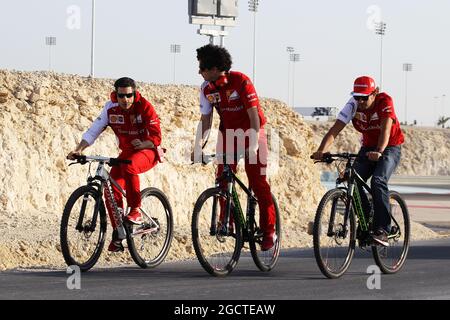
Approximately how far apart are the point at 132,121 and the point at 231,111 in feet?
3.62

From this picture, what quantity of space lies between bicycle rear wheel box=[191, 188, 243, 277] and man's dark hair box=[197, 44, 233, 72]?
3.94 feet

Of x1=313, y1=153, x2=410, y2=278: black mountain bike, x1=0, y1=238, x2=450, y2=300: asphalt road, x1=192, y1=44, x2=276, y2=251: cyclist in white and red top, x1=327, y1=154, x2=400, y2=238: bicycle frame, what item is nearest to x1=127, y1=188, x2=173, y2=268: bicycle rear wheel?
x1=0, y1=238, x2=450, y2=300: asphalt road

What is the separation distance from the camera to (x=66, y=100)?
23.0 m

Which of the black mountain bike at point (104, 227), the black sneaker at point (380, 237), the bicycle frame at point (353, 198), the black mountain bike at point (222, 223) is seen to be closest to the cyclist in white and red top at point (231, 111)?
the black mountain bike at point (222, 223)

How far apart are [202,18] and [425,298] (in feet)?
69.7

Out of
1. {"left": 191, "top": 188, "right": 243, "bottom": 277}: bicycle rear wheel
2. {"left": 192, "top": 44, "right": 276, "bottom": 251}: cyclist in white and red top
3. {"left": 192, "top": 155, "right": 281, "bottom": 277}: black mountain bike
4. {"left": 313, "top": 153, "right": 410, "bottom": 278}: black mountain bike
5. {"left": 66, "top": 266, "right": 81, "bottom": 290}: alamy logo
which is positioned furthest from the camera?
{"left": 192, "top": 44, "right": 276, "bottom": 251}: cyclist in white and red top

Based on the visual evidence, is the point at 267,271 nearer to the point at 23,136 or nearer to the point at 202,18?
the point at 23,136

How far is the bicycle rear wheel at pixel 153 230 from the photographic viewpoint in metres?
12.8

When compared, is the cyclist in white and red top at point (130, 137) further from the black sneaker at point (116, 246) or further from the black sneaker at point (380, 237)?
the black sneaker at point (380, 237)

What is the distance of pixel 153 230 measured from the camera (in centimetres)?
1293

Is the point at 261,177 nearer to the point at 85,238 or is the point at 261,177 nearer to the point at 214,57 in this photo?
the point at 214,57

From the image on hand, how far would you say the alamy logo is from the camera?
11087mm

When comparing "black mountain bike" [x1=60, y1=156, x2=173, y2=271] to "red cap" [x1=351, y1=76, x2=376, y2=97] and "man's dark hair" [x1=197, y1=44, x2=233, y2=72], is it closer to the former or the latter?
"man's dark hair" [x1=197, y1=44, x2=233, y2=72]
